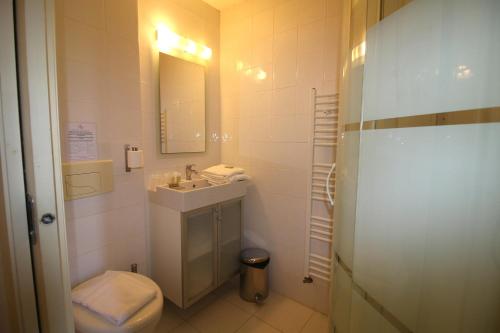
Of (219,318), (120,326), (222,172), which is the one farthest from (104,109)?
(219,318)

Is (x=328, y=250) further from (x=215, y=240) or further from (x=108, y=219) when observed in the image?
(x=108, y=219)

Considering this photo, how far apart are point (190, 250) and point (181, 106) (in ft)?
3.87

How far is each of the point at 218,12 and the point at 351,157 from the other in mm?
2069

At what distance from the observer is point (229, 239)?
2018 mm

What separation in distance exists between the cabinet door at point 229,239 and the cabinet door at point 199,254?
77mm

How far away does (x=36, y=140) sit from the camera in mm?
557

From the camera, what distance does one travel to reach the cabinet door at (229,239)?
6.27 ft

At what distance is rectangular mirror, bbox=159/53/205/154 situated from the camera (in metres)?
1.85

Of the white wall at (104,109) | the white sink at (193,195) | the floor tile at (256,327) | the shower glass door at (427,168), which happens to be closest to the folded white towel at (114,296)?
the white wall at (104,109)

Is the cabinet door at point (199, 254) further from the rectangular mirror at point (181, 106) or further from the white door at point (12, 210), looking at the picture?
the white door at point (12, 210)

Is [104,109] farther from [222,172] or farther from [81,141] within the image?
[222,172]

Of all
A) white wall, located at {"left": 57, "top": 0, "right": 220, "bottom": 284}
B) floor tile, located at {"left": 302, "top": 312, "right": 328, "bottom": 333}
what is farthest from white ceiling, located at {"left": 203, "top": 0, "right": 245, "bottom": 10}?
floor tile, located at {"left": 302, "top": 312, "right": 328, "bottom": 333}

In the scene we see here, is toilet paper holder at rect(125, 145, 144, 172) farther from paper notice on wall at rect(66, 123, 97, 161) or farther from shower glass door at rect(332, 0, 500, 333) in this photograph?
shower glass door at rect(332, 0, 500, 333)

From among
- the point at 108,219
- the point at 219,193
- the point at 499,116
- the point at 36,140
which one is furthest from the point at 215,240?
the point at 499,116
